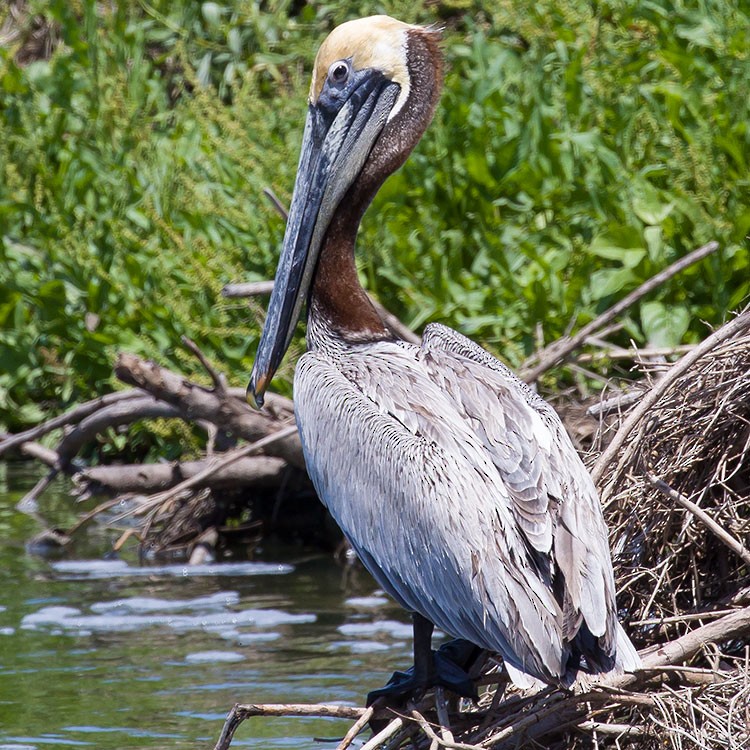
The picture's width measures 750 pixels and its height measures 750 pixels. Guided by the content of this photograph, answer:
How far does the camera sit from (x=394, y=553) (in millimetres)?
3705

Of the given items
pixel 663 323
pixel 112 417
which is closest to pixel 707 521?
pixel 663 323

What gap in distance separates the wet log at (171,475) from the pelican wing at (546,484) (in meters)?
2.82

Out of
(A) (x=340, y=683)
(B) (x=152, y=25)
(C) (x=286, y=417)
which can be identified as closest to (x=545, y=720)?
(A) (x=340, y=683)

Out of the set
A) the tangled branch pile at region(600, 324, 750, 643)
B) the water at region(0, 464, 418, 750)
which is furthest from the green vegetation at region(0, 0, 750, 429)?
the tangled branch pile at region(600, 324, 750, 643)

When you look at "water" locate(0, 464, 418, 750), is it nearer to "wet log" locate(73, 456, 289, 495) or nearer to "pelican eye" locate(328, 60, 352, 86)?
"wet log" locate(73, 456, 289, 495)

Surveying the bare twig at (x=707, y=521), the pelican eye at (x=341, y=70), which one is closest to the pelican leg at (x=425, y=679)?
the bare twig at (x=707, y=521)

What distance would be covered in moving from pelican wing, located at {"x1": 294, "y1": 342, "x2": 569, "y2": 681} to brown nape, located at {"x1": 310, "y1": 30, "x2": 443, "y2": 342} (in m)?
0.15

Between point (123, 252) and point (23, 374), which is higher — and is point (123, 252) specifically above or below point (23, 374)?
above

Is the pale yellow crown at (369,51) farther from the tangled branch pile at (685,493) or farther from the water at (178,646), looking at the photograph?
the water at (178,646)

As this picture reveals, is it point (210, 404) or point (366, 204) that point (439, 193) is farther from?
point (366, 204)

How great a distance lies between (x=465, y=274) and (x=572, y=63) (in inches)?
55.7

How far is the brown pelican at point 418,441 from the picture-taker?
3244 mm

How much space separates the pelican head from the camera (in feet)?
15.0

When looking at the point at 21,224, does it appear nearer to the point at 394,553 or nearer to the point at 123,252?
the point at 123,252
